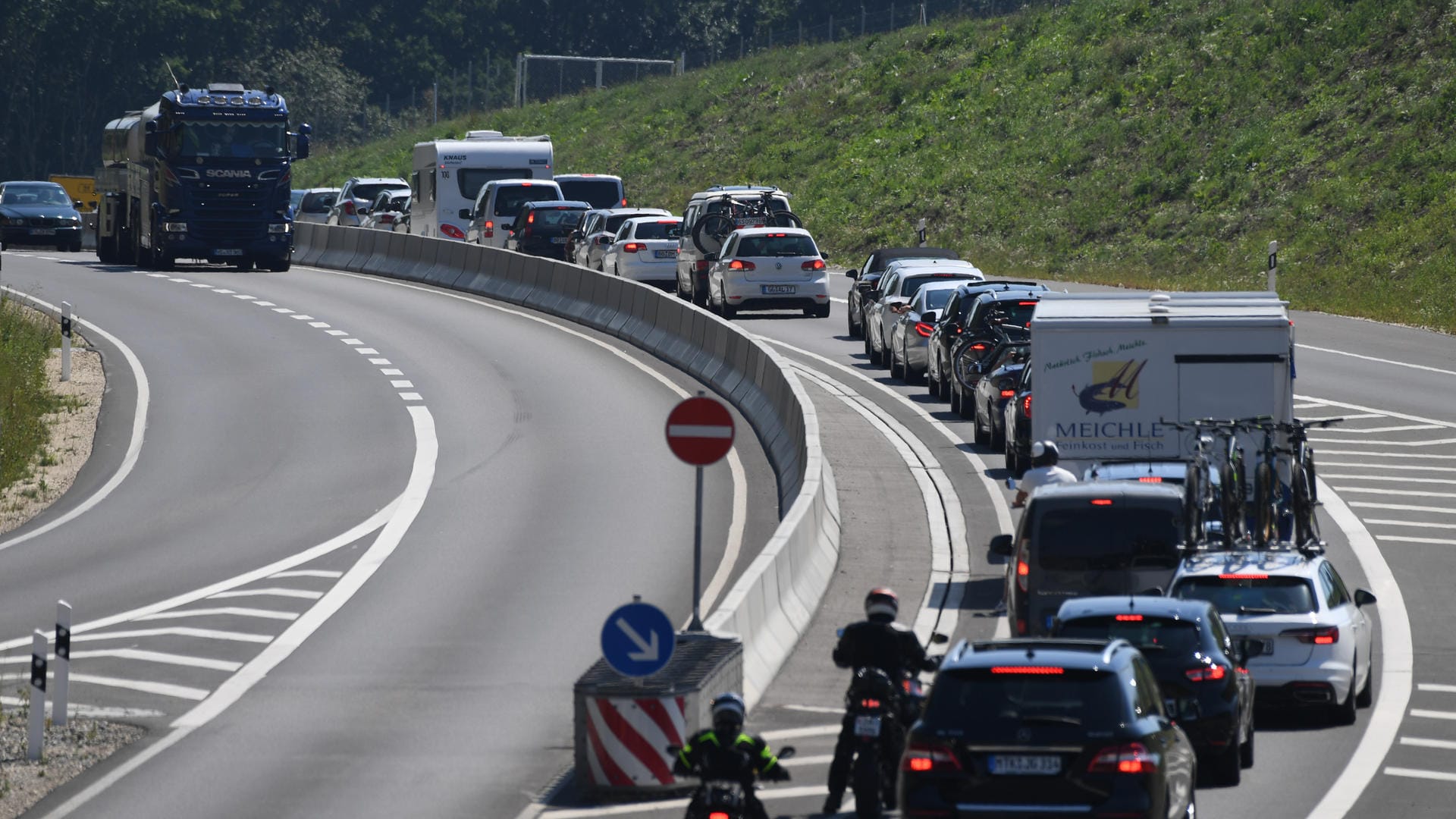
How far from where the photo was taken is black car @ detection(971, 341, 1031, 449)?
91.7ft

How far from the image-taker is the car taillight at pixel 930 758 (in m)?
11.4

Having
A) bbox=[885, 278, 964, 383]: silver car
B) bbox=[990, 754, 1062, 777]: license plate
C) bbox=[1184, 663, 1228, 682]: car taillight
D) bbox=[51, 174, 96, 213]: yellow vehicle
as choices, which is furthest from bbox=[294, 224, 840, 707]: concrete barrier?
bbox=[51, 174, 96, 213]: yellow vehicle

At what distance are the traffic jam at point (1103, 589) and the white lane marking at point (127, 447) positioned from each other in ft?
32.4

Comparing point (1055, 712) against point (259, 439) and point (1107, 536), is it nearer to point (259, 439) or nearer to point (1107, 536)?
point (1107, 536)

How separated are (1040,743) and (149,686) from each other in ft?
30.6

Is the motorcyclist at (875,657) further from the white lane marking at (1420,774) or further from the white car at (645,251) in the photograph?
the white car at (645,251)

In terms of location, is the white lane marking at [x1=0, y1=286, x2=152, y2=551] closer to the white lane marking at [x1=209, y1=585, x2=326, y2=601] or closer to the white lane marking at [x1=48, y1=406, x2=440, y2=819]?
the white lane marking at [x1=209, y1=585, x2=326, y2=601]

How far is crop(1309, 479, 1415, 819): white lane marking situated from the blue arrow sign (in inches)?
163

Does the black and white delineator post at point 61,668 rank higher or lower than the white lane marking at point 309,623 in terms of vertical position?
higher

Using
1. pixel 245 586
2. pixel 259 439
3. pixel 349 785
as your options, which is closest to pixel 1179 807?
pixel 349 785

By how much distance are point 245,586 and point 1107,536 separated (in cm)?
902

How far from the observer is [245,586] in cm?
2214

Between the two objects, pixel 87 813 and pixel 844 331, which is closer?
pixel 87 813

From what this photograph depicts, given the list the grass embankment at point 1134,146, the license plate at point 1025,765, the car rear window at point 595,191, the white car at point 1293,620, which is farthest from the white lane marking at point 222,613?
the car rear window at point 595,191
